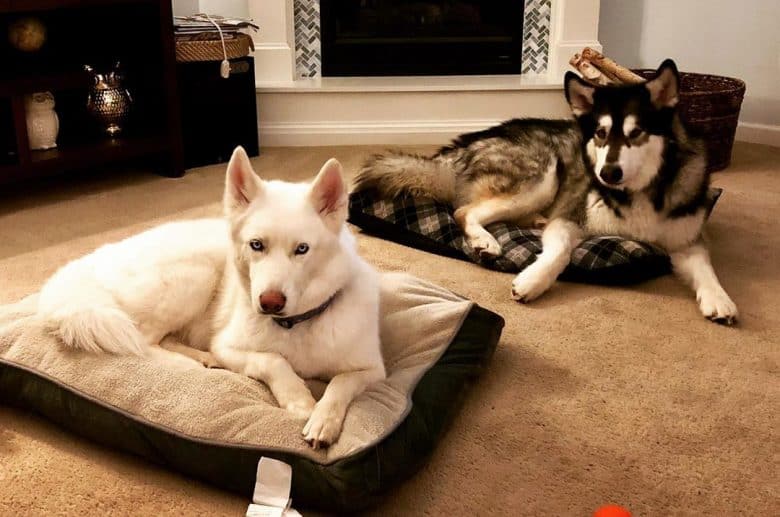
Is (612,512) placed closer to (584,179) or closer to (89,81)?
(584,179)

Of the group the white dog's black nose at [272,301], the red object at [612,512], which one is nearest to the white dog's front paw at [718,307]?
the red object at [612,512]

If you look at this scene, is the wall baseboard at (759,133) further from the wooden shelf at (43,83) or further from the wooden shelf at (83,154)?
the wooden shelf at (43,83)

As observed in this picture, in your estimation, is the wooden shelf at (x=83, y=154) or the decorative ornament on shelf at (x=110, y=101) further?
the decorative ornament on shelf at (x=110, y=101)

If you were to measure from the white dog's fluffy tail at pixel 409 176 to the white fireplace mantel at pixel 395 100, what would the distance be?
4.22ft

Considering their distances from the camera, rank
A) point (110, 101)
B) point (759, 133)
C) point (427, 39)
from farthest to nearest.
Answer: point (427, 39) < point (759, 133) < point (110, 101)

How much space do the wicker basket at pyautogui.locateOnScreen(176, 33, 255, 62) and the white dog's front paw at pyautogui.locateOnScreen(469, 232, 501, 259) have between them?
172cm

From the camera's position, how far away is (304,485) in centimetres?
150

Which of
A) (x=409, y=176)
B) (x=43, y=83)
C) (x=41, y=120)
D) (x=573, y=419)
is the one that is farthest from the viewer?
(x=41, y=120)

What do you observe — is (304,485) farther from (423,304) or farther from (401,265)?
(401,265)

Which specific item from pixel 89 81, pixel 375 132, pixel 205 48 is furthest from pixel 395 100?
pixel 89 81

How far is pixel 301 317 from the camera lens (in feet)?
5.84

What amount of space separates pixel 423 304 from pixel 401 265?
2.00 feet

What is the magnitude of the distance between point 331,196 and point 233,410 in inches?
19.3

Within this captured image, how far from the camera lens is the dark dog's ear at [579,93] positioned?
268 centimetres
